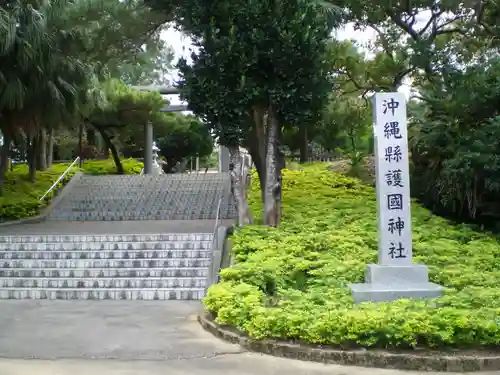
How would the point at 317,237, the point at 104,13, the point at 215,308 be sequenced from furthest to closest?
the point at 104,13, the point at 317,237, the point at 215,308

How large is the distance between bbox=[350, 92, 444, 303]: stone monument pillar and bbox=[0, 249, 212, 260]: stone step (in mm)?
4225

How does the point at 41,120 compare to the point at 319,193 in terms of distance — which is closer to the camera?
the point at 41,120

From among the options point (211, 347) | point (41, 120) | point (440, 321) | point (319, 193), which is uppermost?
point (41, 120)

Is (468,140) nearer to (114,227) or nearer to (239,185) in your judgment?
(239,185)

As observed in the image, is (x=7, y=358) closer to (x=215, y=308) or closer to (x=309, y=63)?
(x=215, y=308)

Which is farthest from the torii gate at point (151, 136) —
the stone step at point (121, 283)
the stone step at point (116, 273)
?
the stone step at point (121, 283)

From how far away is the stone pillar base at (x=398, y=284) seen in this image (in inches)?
290

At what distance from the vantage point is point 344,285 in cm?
810

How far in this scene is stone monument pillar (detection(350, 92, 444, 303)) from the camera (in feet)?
25.2

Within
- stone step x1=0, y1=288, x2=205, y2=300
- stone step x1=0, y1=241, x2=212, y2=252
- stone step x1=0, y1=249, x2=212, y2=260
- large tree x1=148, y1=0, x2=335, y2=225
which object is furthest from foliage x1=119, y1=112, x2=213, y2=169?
stone step x1=0, y1=288, x2=205, y2=300

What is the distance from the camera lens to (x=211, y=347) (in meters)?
6.51

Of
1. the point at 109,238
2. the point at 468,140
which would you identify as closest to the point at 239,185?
the point at 109,238

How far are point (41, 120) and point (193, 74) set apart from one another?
22.1 ft

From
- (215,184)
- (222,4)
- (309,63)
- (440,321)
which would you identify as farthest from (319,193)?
A: (440,321)
